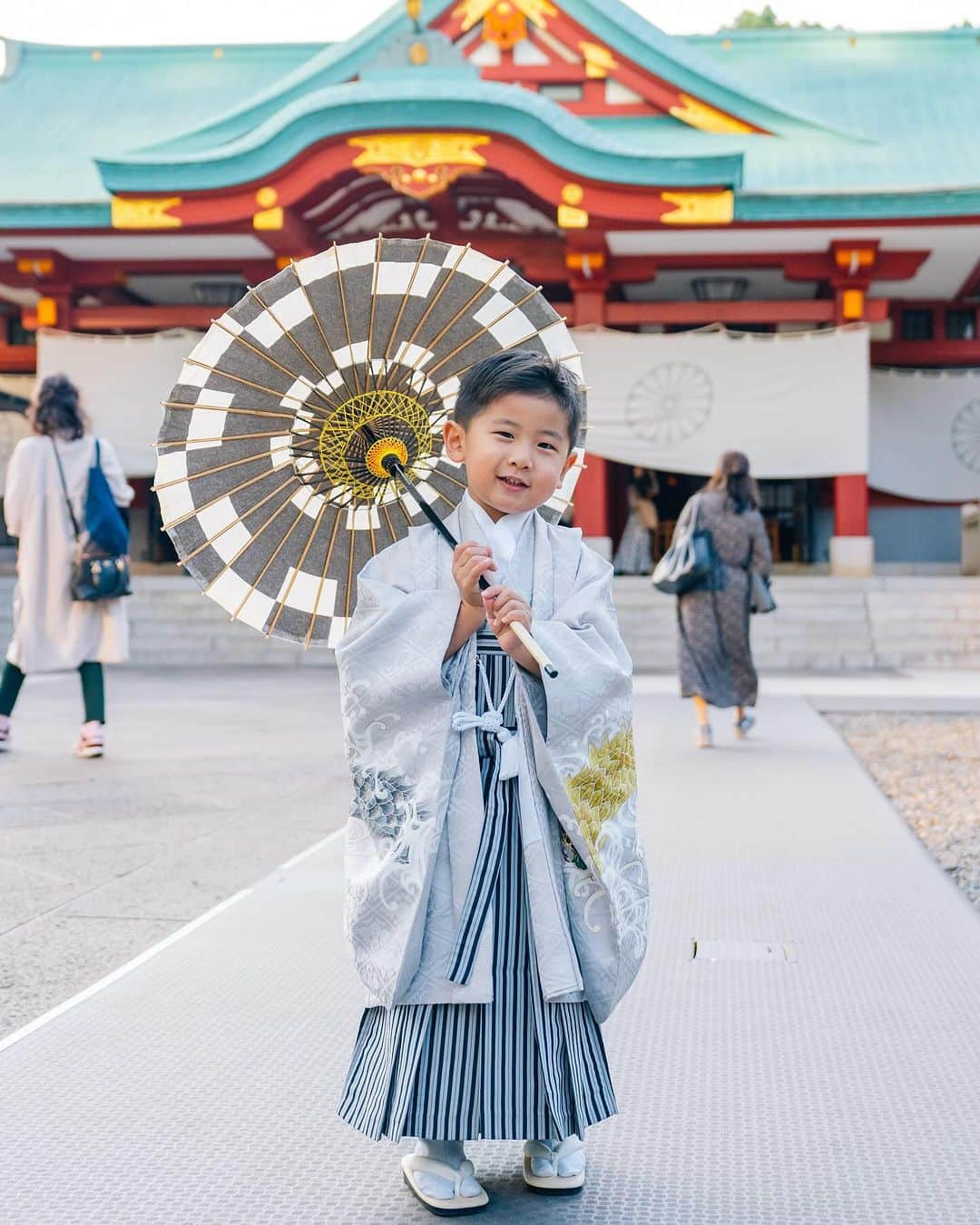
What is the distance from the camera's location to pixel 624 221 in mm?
13281

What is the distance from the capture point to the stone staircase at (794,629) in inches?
495

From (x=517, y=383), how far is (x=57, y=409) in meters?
4.68

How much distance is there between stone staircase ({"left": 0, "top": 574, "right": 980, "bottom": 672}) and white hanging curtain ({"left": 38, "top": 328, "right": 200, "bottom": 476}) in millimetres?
2284

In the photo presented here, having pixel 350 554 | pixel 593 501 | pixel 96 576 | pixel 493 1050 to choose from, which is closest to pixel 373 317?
pixel 350 554

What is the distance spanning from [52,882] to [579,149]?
34.0 feet

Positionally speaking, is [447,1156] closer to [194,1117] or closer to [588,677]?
[194,1117]

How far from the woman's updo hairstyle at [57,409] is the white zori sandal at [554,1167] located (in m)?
4.94

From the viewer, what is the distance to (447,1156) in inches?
80.7

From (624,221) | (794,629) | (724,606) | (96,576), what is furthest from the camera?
(624,221)

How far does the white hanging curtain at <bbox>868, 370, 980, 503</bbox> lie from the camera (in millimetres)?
15820

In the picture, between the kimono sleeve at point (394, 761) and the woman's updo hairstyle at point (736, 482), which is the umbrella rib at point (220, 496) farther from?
the woman's updo hairstyle at point (736, 482)

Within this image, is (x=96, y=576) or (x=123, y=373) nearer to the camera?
(x=96, y=576)

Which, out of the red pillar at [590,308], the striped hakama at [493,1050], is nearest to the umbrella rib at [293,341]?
the striped hakama at [493,1050]

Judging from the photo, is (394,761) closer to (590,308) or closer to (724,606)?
(724,606)
